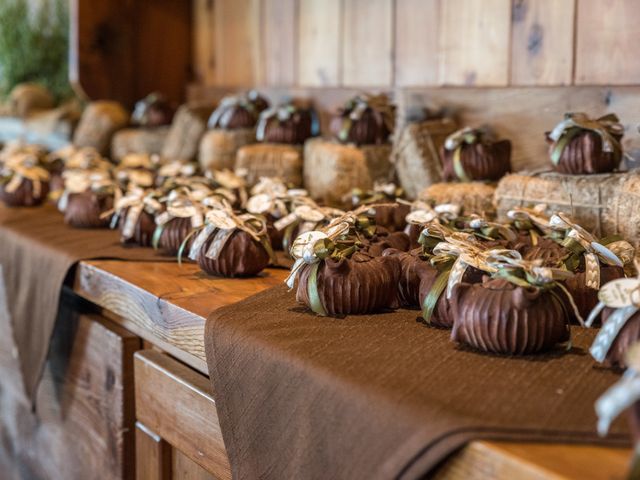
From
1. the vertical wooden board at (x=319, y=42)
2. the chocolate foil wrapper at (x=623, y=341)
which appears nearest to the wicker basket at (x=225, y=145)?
the vertical wooden board at (x=319, y=42)

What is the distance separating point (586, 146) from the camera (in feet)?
4.09

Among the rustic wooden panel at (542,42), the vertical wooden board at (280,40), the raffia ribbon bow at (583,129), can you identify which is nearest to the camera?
the raffia ribbon bow at (583,129)

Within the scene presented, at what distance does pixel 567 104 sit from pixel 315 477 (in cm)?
102

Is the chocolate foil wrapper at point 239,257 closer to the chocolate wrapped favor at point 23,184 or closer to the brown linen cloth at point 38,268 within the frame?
the brown linen cloth at point 38,268

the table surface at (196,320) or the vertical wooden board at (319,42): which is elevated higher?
the vertical wooden board at (319,42)

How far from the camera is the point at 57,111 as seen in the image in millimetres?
3059

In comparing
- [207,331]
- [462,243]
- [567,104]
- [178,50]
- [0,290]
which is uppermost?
[178,50]

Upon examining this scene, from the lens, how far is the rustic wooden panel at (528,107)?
1426 millimetres

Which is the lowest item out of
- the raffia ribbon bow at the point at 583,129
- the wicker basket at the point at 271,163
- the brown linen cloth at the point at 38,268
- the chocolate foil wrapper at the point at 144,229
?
the brown linen cloth at the point at 38,268

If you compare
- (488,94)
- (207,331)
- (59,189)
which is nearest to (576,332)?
(207,331)

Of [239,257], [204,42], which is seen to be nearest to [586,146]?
[239,257]

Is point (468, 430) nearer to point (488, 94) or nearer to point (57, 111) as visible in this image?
point (488, 94)

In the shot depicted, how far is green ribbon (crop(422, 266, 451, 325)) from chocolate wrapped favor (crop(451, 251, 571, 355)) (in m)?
0.06

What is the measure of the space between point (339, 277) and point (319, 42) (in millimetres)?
1516
